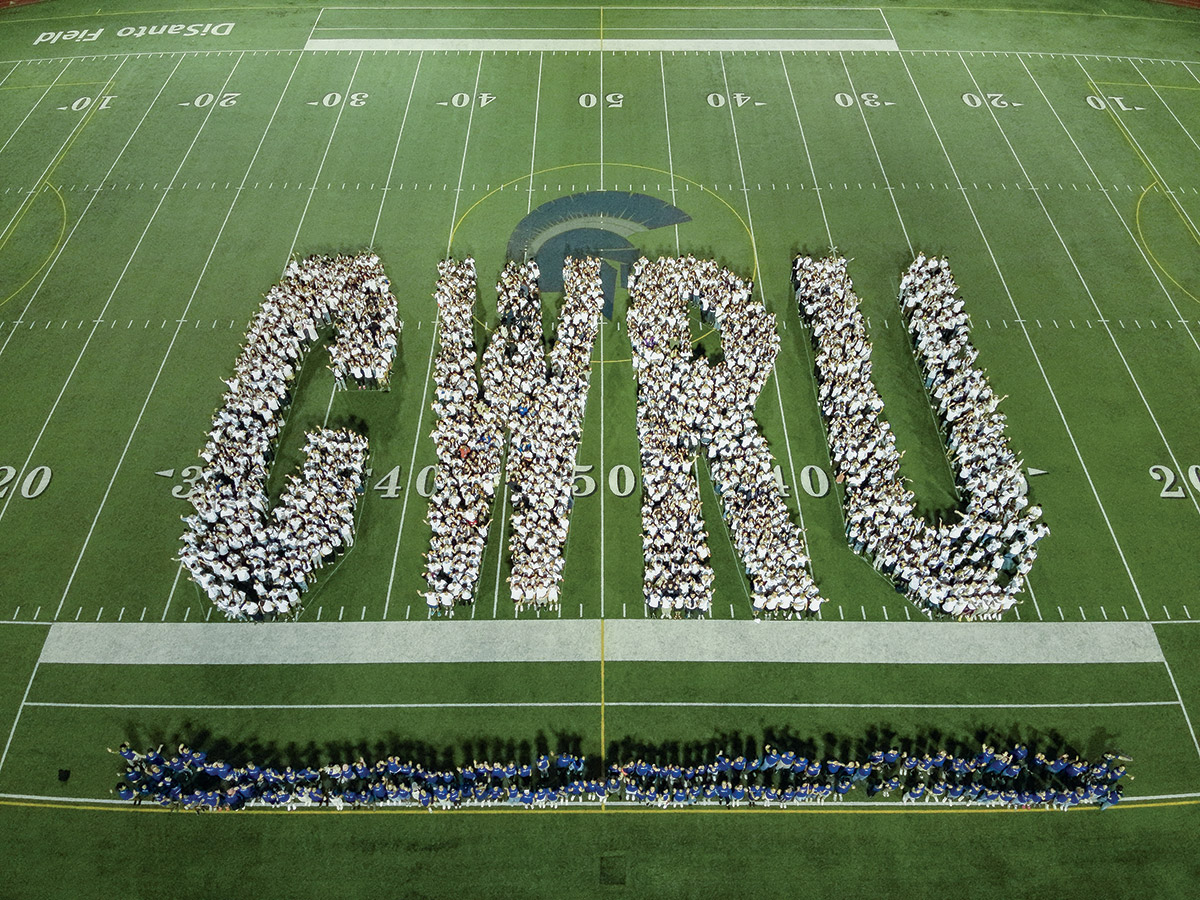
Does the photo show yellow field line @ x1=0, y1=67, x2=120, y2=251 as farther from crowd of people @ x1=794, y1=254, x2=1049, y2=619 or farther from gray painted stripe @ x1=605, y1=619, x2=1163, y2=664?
crowd of people @ x1=794, y1=254, x2=1049, y2=619

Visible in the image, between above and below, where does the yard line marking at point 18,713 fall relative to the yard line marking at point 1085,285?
below

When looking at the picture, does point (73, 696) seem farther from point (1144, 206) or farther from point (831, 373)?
point (1144, 206)

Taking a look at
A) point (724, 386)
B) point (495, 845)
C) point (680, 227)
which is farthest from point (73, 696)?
point (680, 227)

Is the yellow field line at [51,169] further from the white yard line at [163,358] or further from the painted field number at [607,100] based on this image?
the painted field number at [607,100]

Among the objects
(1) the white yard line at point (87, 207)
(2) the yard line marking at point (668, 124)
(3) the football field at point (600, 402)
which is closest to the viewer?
(3) the football field at point (600, 402)

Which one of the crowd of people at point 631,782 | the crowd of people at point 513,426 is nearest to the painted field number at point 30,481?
the crowd of people at point 631,782

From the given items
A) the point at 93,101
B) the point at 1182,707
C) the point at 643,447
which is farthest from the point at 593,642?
the point at 93,101
